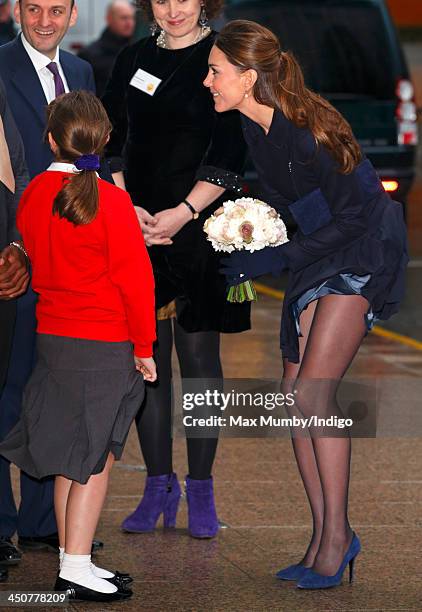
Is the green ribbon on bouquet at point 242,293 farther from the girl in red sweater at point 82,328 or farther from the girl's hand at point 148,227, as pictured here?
the girl in red sweater at point 82,328

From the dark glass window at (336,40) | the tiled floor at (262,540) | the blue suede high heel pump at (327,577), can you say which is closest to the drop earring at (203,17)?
the tiled floor at (262,540)

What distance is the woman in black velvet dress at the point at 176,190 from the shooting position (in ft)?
20.3

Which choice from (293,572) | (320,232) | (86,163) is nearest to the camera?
(86,163)

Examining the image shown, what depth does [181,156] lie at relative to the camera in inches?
246

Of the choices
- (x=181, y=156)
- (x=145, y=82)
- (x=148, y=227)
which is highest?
(x=145, y=82)

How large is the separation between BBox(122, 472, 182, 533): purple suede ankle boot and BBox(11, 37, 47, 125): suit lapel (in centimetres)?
151

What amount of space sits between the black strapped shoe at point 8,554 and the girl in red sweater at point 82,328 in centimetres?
46

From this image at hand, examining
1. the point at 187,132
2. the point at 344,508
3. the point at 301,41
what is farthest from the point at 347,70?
the point at 344,508

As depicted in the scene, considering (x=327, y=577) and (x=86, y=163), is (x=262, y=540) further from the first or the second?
(x=86, y=163)

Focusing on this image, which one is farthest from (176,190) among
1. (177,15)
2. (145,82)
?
(177,15)

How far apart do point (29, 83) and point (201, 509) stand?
70.2 inches

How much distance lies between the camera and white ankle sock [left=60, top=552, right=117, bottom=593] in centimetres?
530

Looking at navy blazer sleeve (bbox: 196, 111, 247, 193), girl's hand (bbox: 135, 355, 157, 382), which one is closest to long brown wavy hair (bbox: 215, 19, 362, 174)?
navy blazer sleeve (bbox: 196, 111, 247, 193)

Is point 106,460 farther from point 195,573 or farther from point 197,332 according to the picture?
point 197,332
